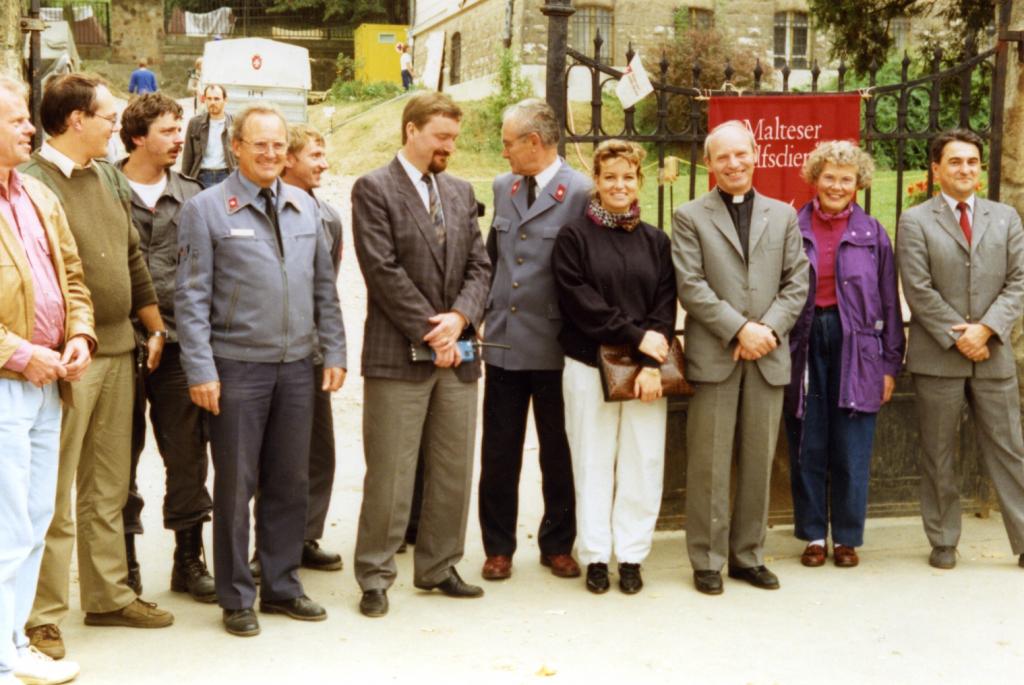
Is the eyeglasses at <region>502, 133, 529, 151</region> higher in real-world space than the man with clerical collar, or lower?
higher

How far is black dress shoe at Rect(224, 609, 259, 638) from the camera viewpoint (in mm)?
4723

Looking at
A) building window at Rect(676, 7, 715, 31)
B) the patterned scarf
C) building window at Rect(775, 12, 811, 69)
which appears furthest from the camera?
building window at Rect(775, 12, 811, 69)

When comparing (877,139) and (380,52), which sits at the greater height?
(380,52)

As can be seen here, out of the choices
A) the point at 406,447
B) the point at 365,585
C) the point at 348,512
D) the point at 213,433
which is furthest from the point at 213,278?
the point at 348,512

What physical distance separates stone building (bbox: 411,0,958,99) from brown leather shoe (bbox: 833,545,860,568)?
1980 cm

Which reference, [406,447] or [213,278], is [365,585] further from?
[213,278]

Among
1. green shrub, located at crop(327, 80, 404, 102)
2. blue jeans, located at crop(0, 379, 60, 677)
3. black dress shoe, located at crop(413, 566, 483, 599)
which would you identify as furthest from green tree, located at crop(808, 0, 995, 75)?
green shrub, located at crop(327, 80, 404, 102)

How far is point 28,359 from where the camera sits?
4.02m

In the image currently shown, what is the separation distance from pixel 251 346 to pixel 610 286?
1.51m

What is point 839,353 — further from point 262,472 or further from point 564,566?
point 262,472

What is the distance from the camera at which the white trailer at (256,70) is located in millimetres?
26016

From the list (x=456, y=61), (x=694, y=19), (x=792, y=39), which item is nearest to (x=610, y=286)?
(x=694, y=19)

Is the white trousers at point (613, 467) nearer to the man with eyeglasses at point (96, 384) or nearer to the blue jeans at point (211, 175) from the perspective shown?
the man with eyeglasses at point (96, 384)

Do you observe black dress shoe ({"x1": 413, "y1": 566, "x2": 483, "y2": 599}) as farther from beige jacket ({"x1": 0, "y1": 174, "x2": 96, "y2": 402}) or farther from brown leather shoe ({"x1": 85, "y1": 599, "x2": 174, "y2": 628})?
beige jacket ({"x1": 0, "y1": 174, "x2": 96, "y2": 402})
